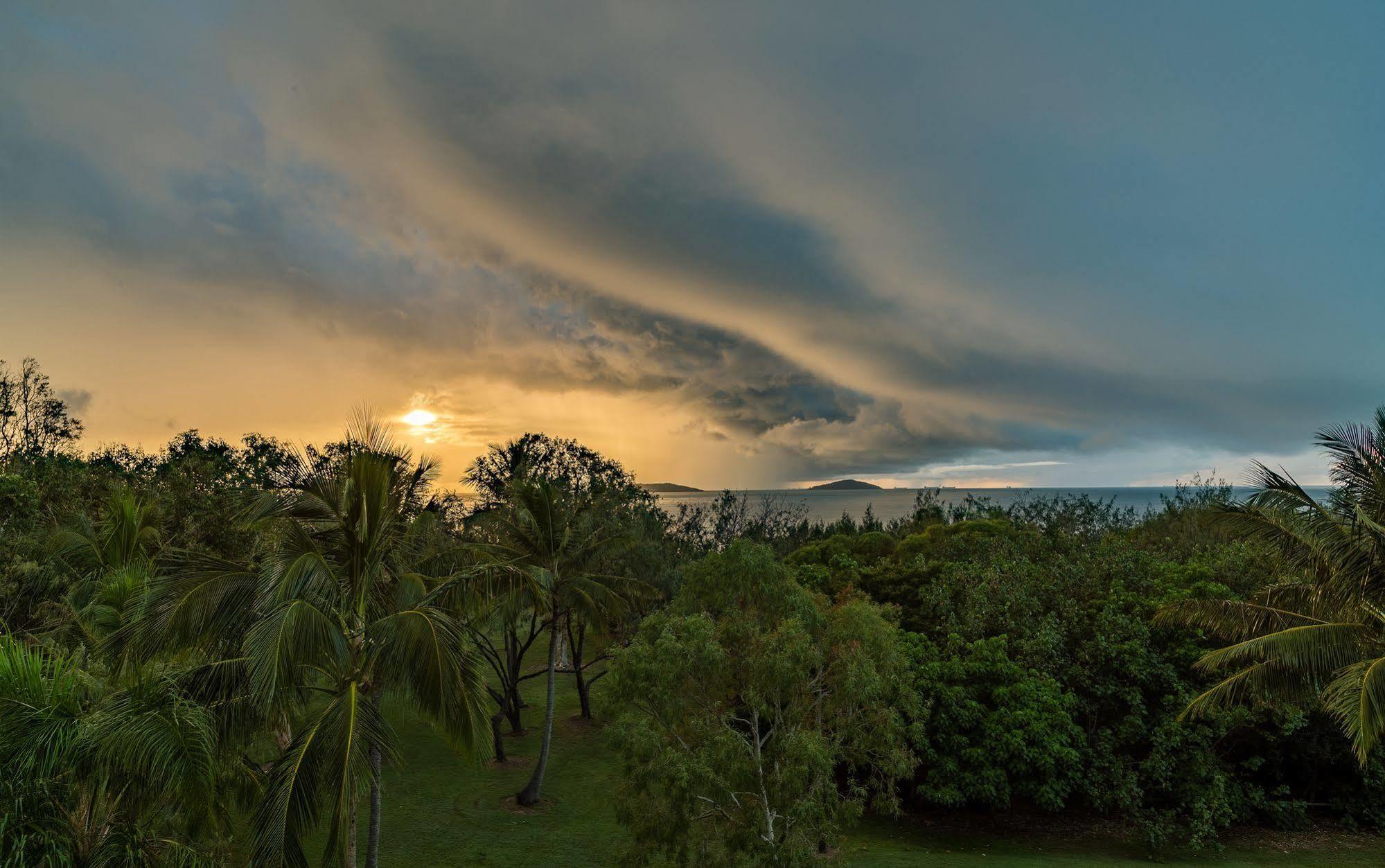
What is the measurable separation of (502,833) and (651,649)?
28.3ft

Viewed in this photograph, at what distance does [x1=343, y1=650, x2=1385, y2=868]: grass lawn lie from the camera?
14102 millimetres

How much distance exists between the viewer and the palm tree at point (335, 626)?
720 cm

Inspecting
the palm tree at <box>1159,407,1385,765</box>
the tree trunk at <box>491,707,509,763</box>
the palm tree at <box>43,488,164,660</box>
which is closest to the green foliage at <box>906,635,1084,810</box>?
the palm tree at <box>1159,407,1385,765</box>

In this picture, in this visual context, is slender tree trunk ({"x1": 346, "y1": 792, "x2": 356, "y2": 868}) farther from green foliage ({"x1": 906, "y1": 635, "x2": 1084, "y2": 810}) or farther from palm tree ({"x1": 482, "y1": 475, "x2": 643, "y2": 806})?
green foliage ({"x1": 906, "y1": 635, "x2": 1084, "y2": 810})

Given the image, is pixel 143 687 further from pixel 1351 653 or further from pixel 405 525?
pixel 1351 653

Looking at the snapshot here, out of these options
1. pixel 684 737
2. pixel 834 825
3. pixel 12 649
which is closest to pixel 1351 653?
pixel 834 825

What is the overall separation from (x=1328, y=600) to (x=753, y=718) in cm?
1013

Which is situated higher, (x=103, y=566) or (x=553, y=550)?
(x=553, y=550)

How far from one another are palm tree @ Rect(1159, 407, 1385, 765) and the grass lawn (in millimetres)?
5181

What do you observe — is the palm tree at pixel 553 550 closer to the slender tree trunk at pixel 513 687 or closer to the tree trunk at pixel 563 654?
the slender tree trunk at pixel 513 687

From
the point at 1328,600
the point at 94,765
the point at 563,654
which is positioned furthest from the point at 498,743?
the point at 1328,600

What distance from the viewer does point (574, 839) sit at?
49.6 ft

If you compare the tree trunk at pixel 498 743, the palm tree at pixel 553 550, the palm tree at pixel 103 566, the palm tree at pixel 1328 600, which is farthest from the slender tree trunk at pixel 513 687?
the palm tree at pixel 1328 600

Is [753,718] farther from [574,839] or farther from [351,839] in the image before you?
[574,839]
